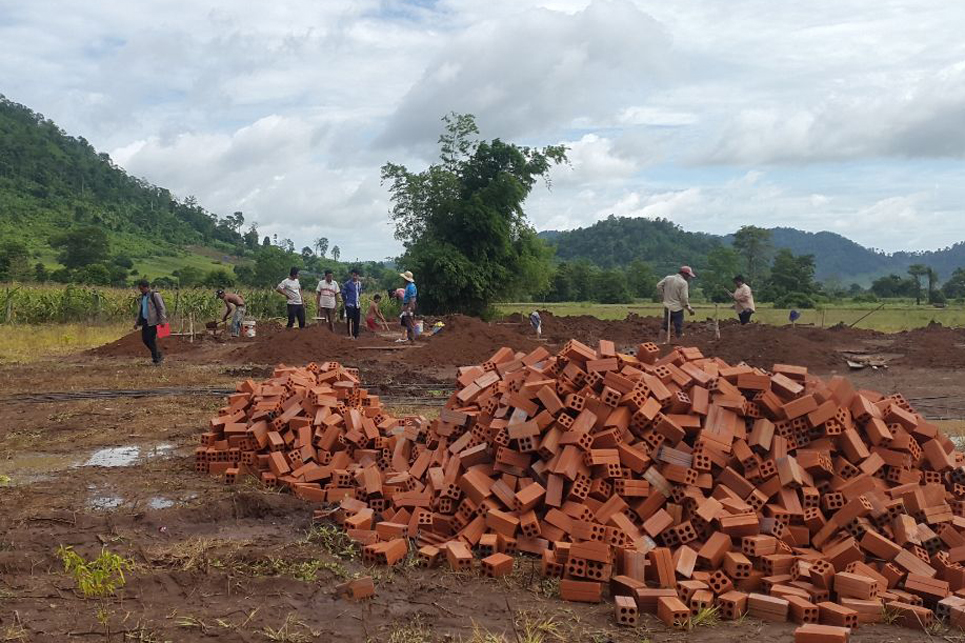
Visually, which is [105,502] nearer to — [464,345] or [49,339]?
[464,345]

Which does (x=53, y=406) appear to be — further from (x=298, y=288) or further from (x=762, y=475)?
(x=762, y=475)

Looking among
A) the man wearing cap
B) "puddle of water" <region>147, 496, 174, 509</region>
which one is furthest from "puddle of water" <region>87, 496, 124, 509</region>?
the man wearing cap

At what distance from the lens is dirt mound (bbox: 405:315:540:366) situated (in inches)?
700

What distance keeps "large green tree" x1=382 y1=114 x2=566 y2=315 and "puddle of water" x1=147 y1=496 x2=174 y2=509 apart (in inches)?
952

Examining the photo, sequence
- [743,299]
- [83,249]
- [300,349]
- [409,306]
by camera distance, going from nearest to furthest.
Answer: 1. [300,349]
2. [743,299]
3. [409,306]
4. [83,249]

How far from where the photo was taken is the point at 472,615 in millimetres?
4727

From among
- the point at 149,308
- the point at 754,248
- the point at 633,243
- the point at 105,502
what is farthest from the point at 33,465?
the point at 633,243

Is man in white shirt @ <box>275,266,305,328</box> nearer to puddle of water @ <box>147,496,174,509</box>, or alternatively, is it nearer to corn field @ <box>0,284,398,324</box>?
corn field @ <box>0,284,398,324</box>

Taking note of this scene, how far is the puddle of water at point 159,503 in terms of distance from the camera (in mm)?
6867

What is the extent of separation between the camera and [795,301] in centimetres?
4691

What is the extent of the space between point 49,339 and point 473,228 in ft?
50.2

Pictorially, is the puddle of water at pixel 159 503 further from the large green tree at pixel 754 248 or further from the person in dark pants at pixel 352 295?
the large green tree at pixel 754 248

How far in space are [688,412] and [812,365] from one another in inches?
443

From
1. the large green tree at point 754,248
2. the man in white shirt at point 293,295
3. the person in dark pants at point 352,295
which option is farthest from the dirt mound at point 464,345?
the large green tree at point 754,248
